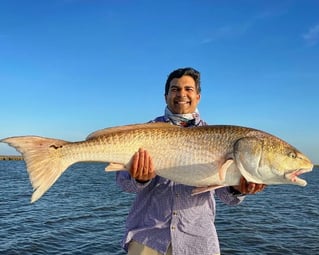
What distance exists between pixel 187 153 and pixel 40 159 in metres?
1.51

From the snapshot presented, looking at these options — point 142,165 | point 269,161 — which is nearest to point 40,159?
point 142,165

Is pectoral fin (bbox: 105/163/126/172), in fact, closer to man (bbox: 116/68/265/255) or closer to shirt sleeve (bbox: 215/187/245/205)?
man (bbox: 116/68/265/255)

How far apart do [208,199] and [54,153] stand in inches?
68.1

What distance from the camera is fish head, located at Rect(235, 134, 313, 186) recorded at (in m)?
4.30

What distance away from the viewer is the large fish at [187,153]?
169 inches

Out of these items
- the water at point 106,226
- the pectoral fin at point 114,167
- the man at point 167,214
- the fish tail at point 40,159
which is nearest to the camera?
the fish tail at point 40,159

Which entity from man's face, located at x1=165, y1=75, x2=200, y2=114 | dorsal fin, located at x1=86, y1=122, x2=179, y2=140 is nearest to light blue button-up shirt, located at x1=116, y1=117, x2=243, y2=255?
dorsal fin, located at x1=86, y1=122, x2=179, y2=140

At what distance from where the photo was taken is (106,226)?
16.5 m

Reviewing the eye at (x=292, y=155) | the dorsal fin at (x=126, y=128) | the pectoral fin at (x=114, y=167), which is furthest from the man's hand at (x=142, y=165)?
the eye at (x=292, y=155)

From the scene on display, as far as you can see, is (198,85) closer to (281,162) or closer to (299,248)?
(281,162)

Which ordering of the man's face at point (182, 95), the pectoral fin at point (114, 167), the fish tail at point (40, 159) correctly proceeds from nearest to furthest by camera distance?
the fish tail at point (40, 159) < the pectoral fin at point (114, 167) < the man's face at point (182, 95)

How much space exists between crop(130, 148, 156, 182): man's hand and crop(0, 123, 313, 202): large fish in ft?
0.25

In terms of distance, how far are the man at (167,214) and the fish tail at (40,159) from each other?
2.55 feet

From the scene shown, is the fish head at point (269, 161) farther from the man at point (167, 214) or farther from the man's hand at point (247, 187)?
the man at point (167, 214)
